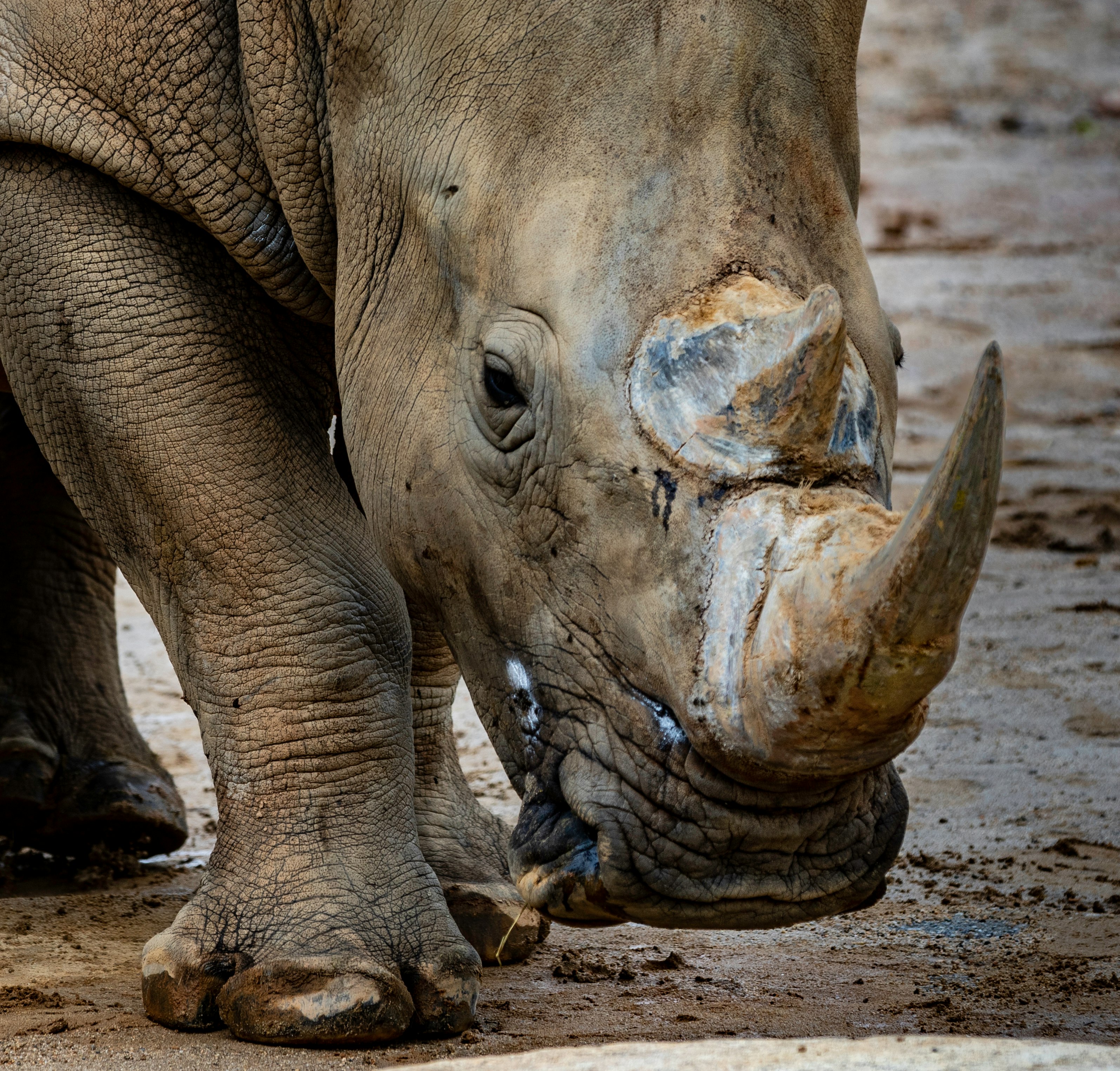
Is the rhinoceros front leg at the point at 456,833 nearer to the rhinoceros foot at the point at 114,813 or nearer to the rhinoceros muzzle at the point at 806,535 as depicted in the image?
the rhinoceros foot at the point at 114,813

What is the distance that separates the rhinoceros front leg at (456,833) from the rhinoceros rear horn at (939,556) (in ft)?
5.82

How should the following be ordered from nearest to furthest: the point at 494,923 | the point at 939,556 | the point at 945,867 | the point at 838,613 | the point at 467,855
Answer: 1. the point at 939,556
2. the point at 838,613
3. the point at 494,923
4. the point at 467,855
5. the point at 945,867

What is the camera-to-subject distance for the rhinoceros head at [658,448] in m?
2.61

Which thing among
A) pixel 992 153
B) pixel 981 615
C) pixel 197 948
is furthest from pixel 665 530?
pixel 992 153

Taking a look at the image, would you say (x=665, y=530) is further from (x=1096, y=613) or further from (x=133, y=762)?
(x=1096, y=613)

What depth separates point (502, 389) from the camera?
315 centimetres

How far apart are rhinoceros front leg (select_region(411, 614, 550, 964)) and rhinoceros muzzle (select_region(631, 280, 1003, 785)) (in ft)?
5.01

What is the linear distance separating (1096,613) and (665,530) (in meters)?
4.44

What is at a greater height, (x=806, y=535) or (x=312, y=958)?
(x=806, y=535)

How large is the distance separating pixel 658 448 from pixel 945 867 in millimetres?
2325

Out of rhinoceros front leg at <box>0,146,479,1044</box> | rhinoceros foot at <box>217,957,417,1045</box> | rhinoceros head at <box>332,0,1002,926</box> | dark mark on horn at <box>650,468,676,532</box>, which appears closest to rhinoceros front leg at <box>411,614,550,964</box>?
rhinoceros front leg at <box>0,146,479,1044</box>

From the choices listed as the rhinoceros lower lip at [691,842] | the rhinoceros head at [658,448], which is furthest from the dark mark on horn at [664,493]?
the rhinoceros lower lip at [691,842]

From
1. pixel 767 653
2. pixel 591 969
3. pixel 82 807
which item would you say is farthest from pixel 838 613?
pixel 82 807

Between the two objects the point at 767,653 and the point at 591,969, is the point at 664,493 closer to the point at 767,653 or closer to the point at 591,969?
the point at 767,653
